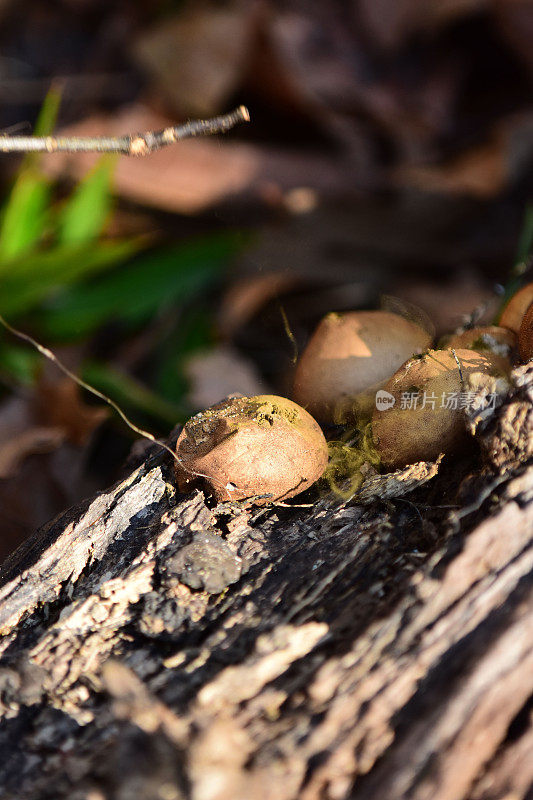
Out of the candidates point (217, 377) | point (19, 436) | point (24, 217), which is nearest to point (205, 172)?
point (24, 217)

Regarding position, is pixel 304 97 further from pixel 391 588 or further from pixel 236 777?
pixel 236 777

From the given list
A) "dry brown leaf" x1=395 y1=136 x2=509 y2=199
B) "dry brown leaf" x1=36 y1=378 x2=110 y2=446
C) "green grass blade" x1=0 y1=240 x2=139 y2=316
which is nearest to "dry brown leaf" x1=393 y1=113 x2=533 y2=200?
"dry brown leaf" x1=395 y1=136 x2=509 y2=199

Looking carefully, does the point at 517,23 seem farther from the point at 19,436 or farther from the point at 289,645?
the point at 289,645

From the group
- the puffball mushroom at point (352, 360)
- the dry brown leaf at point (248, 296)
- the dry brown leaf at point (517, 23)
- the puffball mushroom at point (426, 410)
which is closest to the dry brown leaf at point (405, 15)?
the dry brown leaf at point (517, 23)

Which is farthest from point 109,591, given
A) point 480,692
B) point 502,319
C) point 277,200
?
point 277,200

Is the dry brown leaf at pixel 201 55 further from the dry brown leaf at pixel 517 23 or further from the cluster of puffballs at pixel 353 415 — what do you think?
the cluster of puffballs at pixel 353 415

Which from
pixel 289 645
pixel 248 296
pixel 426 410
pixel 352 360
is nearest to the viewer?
pixel 289 645

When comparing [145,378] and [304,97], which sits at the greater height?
[304,97]
